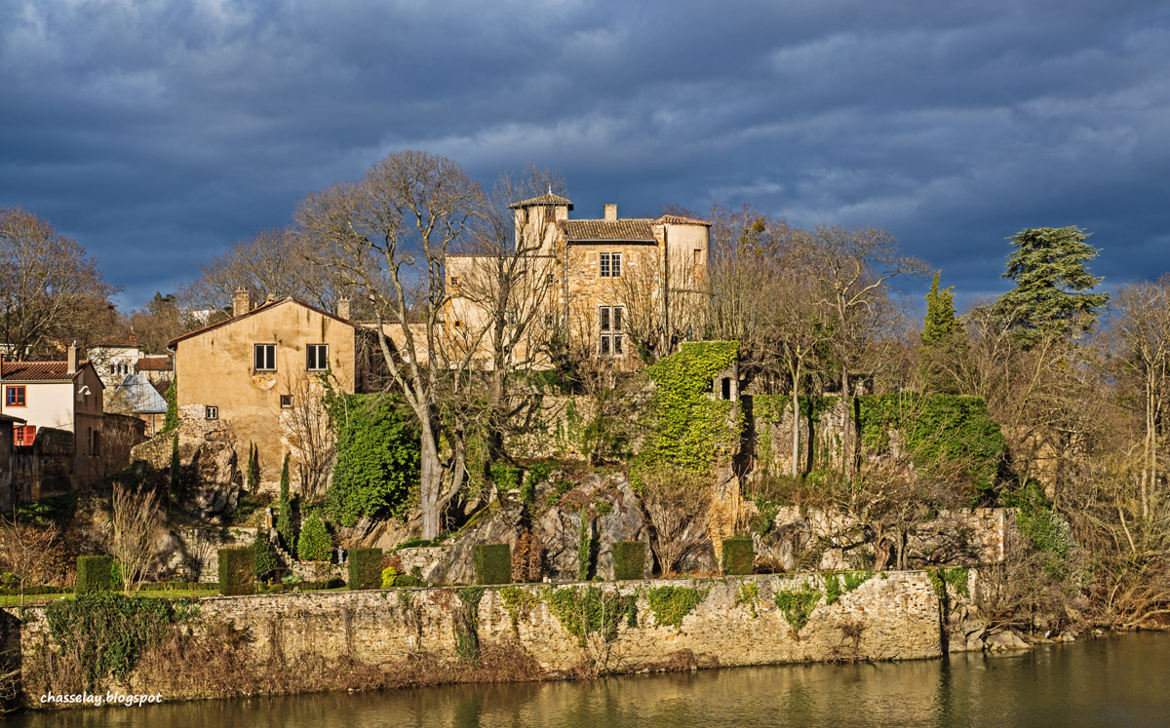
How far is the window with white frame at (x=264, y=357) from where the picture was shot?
1650 inches

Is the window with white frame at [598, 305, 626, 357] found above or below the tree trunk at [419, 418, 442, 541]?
above

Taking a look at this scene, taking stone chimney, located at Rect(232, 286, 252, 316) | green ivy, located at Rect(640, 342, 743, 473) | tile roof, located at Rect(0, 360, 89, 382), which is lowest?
green ivy, located at Rect(640, 342, 743, 473)

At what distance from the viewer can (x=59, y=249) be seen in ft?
186

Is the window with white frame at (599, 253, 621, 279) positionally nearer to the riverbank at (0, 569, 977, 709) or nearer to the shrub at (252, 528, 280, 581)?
the shrub at (252, 528, 280, 581)

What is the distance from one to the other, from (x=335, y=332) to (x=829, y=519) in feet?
65.6

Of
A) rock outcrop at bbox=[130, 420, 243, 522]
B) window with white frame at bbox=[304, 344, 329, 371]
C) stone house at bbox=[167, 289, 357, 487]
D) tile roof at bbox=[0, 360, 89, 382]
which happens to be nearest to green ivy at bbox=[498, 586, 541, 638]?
stone house at bbox=[167, 289, 357, 487]

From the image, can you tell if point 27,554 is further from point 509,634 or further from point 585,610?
point 585,610

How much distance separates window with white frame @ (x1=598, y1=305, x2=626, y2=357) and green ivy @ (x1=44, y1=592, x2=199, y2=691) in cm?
2353

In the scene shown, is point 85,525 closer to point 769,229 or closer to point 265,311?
point 265,311

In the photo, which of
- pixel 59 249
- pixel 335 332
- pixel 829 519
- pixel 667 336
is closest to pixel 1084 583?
pixel 829 519

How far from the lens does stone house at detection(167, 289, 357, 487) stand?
4144cm

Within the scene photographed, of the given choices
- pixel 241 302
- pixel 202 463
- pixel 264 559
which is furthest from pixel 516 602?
pixel 241 302

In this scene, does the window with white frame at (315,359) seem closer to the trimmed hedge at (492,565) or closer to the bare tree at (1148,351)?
the trimmed hedge at (492,565)

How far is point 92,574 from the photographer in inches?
1144
